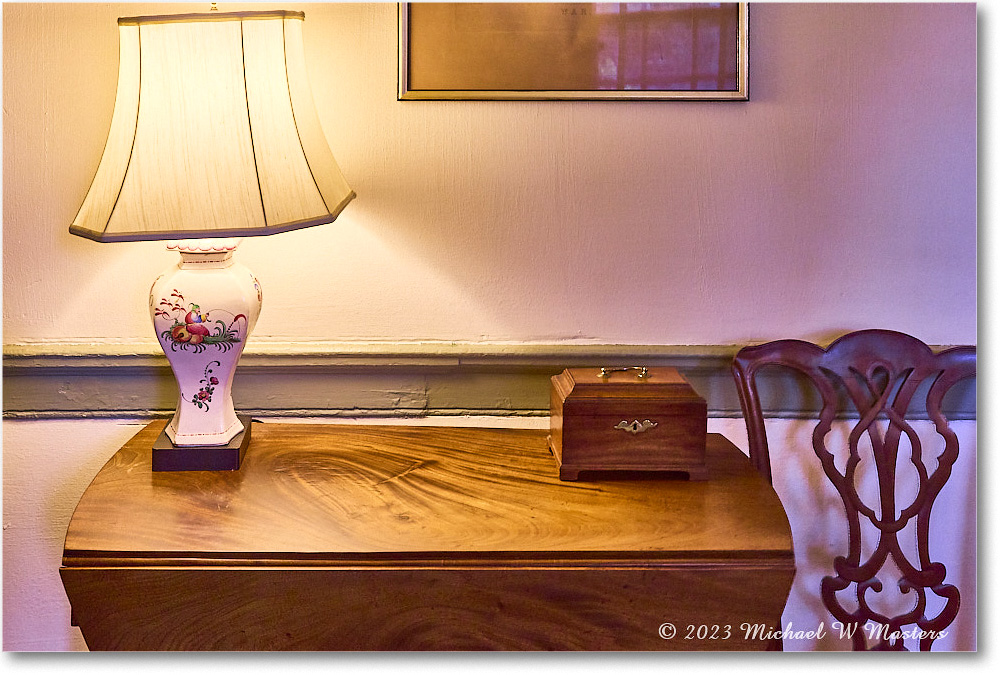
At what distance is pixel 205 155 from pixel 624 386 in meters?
0.56

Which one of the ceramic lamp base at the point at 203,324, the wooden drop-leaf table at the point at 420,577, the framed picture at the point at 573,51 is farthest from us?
the framed picture at the point at 573,51

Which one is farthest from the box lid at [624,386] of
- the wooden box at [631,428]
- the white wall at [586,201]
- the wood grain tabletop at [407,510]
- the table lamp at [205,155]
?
the table lamp at [205,155]

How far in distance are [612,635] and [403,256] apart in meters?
0.63

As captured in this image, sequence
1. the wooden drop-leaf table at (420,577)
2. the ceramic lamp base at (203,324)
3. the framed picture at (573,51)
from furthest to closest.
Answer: the framed picture at (573,51), the ceramic lamp base at (203,324), the wooden drop-leaf table at (420,577)

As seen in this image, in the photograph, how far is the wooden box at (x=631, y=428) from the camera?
42.4 inches

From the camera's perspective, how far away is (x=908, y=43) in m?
1.26

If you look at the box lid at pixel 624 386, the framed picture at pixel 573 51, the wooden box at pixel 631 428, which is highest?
the framed picture at pixel 573 51

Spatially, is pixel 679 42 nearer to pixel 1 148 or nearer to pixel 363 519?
pixel 363 519

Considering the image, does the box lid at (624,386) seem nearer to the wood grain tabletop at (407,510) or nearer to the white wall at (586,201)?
the wood grain tabletop at (407,510)

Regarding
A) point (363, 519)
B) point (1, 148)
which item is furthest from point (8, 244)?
point (363, 519)

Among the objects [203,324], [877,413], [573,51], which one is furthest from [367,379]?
[877,413]

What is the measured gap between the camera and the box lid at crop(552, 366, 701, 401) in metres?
1.08

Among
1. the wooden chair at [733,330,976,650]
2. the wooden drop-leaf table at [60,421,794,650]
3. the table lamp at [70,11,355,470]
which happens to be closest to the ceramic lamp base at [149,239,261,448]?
the table lamp at [70,11,355,470]

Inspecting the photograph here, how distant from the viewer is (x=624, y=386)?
1.09 meters
